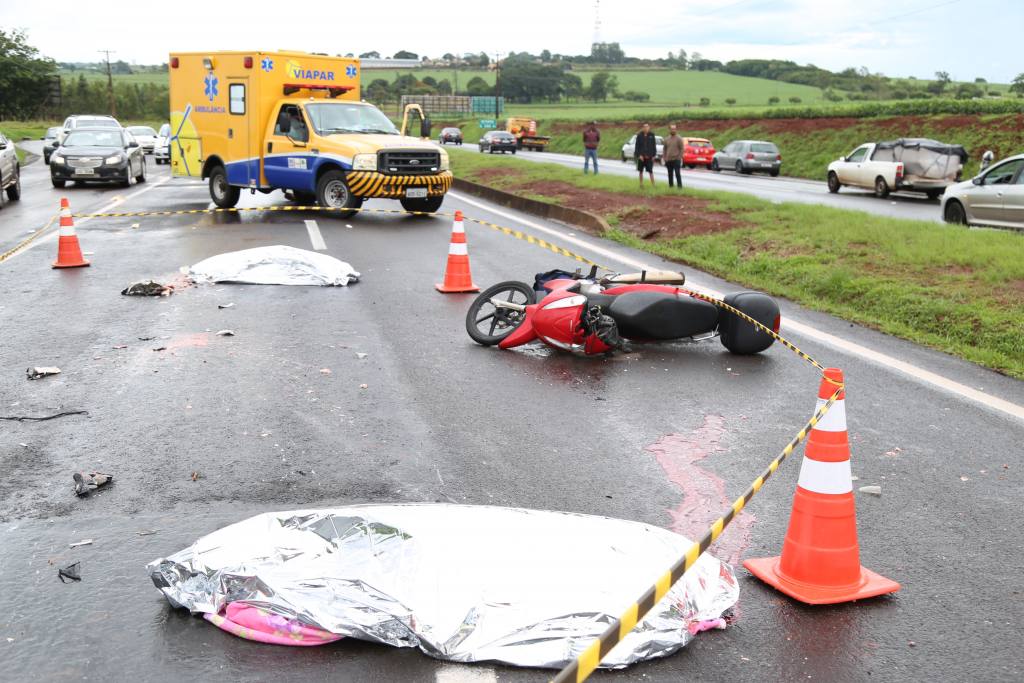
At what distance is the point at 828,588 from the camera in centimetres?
400

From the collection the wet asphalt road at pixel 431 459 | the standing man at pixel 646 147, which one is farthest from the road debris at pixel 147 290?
the standing man at pixel 646 147

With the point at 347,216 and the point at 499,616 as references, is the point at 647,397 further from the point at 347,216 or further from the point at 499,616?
the point at 347,216

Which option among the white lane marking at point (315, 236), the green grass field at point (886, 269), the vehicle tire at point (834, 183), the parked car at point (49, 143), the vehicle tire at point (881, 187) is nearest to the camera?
the green grass field at point (886, 269)

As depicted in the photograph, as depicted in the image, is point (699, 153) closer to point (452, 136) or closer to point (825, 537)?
point (452, 136)

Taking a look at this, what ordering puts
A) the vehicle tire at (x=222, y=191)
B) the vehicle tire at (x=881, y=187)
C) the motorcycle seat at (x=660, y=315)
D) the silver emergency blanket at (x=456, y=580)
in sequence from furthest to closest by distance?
1. the vehicle tire at (x=881, y=187)
2. the vehicle tire at (x=222, y=191)
3. the motorcycle seat at (x=660, y=315)
4. the silver emergency blanket at (x=456, y=580)

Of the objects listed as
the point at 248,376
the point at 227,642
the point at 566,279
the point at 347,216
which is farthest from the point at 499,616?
the point at 347,216

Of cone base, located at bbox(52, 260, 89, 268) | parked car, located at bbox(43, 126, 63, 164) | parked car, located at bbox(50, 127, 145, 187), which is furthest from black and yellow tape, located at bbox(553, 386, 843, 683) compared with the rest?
parked car, located at bbox(43, 126, 63, 164)

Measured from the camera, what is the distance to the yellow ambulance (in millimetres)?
18797

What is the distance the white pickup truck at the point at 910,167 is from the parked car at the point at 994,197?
1019cm

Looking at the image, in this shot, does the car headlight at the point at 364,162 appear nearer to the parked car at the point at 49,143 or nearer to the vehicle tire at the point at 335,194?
the vehicle tire at the point at 335,194

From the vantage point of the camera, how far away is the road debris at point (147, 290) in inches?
416

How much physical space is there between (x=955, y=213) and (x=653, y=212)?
19.6ft

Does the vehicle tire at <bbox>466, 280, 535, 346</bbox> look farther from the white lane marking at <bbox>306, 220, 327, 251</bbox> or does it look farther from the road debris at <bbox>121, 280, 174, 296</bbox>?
the white lane marking at <bbox>306, 220, 327, 251</bbox>

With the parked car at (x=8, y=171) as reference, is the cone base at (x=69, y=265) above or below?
below
